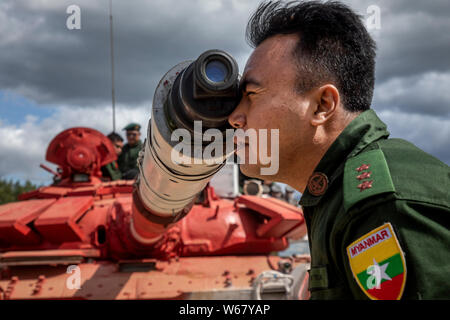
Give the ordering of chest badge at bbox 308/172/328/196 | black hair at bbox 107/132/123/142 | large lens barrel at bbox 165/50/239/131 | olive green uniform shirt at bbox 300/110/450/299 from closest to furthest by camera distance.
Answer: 1. olive green uniform shirt at bbox 300/110/450/299
2. chest badge at bbox 308/172/328/196
3. large lens barrel at bbox 165/50/239/131
4. black hair at bbox 107/132/123/142

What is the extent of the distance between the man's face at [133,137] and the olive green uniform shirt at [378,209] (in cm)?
→ 822

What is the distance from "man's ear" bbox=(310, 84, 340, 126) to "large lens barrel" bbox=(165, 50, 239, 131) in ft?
1.58

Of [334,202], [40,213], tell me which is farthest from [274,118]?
[40,213]

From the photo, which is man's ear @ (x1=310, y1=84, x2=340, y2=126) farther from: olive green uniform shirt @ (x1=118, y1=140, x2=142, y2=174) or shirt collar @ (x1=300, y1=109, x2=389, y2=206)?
olive green uniform shirt @ (x1=118, y1=140, x2=142, y2=174)

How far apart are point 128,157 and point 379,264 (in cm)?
853

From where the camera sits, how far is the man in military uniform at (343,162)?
1.18m

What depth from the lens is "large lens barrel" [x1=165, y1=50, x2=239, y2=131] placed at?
2.15 m

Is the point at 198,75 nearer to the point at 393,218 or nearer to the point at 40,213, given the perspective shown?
the point at 393,218

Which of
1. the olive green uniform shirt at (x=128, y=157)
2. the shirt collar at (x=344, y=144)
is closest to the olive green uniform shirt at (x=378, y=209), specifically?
the shirt collar at (x=344, y=144)

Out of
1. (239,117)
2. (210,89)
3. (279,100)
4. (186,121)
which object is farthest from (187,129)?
(279,100)

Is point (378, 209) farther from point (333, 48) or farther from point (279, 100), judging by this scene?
point (333, 48)

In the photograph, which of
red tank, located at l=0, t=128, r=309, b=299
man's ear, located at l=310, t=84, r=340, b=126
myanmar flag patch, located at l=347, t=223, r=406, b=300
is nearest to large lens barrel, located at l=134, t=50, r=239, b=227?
man's ear, located at l=310, t=84, r=340, b=126

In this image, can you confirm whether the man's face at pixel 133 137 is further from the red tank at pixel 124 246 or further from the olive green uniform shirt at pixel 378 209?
the olive green uniform shirt at pixel 378 209
